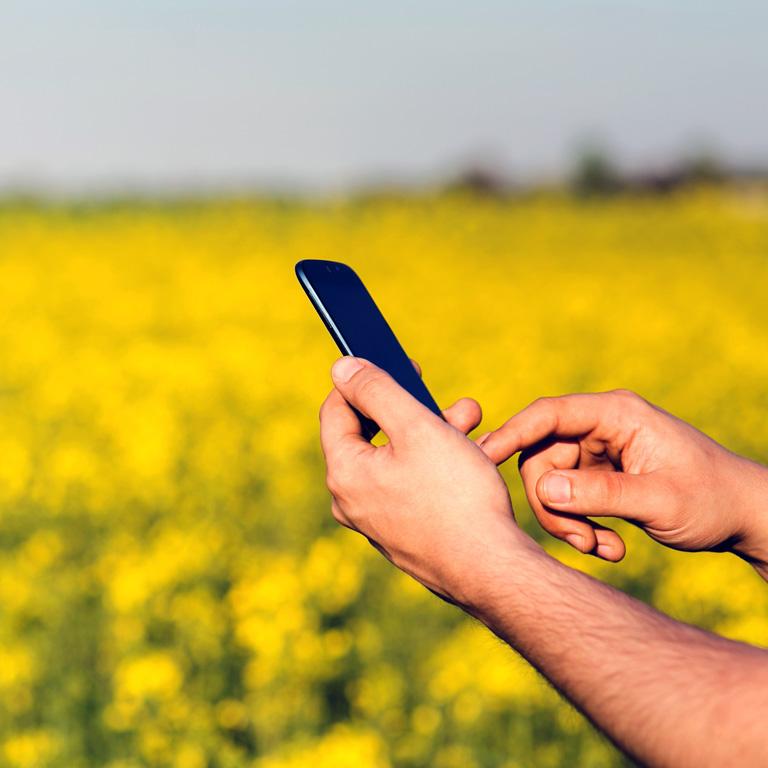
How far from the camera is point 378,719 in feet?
8.87

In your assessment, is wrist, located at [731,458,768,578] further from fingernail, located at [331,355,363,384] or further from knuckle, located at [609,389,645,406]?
fingernail, located at [331,355,363,384]

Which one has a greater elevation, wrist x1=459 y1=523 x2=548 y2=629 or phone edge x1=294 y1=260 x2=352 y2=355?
phone edge x1=294 y1=260 x2=352 y2=355

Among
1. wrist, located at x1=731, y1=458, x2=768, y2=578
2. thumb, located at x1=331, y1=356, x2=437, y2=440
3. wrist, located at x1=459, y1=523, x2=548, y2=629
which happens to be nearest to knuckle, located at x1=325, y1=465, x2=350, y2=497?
thumb, located at x1=331, y1=356, x2=437, y2=440

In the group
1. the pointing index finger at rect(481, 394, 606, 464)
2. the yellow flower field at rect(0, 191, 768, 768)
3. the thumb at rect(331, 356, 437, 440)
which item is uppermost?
the thumb at rect(331, 356, 437, 440)

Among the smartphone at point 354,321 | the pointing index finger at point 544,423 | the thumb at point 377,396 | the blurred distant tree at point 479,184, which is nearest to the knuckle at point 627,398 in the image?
the pointing index finger at point 544,423

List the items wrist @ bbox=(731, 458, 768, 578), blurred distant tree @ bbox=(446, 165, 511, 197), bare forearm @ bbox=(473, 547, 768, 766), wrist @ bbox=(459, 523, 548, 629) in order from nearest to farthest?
bare forearm @ bbox=(473, 547, 768, 766) < wrist @ bbox=(459, 523, 548, 629) < wrist @ bbox=(731, 458, 768, 578) < blurred distant tree @ bbox=(446, 165, 511, 197)

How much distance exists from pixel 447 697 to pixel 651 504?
4.69ft

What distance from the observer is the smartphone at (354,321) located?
1.36 metres

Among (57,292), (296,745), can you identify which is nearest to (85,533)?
(296,745)

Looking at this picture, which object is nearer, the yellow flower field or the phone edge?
the phone edge

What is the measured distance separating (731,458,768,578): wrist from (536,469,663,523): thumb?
127 millimetres

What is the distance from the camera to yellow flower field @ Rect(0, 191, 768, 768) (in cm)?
263

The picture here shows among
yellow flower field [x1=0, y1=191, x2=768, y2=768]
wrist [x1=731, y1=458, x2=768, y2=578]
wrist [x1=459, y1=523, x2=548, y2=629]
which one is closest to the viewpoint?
wrist [x1=459, y1=523, x2=548, y2=629]

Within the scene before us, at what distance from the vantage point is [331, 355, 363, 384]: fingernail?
128 cm
